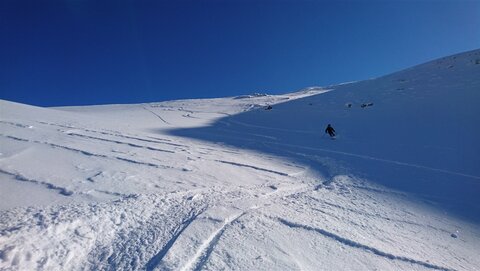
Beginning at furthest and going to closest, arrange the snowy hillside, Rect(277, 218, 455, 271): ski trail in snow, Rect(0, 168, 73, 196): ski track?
Rect(0, 168, 73, 196): ski track, Rect(277, 218, 455, 271): ski trail in snow, the snowy hillside

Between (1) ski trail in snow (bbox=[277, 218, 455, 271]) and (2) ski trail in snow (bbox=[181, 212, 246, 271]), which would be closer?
(2) ski trail in snow (bbox=[181, 212, 246, 271])

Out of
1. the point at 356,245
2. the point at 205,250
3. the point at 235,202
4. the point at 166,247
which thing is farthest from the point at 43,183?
the point at 356,245

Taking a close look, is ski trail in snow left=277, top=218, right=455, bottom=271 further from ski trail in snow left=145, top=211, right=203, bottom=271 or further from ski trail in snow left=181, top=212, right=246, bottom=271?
ski trail in snow left=145, top=211, right=203, bottom=271

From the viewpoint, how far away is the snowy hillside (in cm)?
337

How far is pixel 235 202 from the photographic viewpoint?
4.76 meters

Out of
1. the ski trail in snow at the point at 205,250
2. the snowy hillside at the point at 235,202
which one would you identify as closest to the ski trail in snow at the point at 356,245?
the snowy hillside at the point at 235,202

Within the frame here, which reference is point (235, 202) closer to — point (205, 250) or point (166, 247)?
point (205, 250)

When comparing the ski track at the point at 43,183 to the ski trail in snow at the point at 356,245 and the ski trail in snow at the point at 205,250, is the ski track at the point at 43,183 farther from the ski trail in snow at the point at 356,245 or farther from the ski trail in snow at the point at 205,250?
the ski trail in snow at the point at 356,245

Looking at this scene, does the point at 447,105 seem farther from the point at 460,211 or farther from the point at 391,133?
the point at 460,211

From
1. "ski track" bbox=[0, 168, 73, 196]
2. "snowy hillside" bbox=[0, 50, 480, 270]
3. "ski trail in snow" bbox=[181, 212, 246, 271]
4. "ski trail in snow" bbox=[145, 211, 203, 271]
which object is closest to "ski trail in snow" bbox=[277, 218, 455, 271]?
"snowy hillside" bbox=[0, 50, 480, 270]

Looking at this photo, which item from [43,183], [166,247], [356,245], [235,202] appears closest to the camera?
[166,247]

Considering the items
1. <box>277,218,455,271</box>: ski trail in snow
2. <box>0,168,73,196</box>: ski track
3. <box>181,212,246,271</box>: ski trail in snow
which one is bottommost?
<box>277,218,455,271</box>: ski trail in snow

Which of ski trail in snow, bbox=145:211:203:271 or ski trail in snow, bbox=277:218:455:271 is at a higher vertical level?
ski trail in snow, bbox=145:211:203:271

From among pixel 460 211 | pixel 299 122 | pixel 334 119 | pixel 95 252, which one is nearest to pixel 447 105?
pixel 334 119
